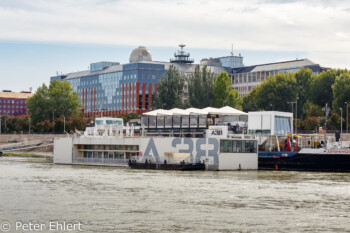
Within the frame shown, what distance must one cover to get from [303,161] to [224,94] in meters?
63.6

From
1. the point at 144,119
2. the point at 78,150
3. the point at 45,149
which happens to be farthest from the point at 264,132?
the point at 45,149

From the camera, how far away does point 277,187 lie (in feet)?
197

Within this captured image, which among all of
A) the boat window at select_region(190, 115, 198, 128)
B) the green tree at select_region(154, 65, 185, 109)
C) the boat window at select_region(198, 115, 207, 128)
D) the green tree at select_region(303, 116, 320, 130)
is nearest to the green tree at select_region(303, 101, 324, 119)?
the green tree at select_region(303, 116, 320, 130)

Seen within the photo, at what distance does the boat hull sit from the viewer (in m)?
84.1

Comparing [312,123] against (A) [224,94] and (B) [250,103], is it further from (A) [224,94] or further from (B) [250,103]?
(B) [250,103]

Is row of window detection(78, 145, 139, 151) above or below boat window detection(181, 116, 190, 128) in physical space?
below

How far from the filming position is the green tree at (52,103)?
615ft

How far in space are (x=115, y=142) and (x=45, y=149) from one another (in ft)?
208

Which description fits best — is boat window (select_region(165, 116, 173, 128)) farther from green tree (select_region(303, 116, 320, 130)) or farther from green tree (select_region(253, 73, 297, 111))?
green tree (select_region(253, 73, 297, 111))

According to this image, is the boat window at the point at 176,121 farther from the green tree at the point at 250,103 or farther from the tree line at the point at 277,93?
the green tree at the point at 250,103

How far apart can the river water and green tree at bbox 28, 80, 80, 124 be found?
119 meters

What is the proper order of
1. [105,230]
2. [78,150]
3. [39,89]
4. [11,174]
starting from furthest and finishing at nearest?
[39,89] < [78,150] < [11,174] < [105,230]

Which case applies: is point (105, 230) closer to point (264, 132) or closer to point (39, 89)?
point (264, 132)

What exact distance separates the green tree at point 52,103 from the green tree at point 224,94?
5568 cm
